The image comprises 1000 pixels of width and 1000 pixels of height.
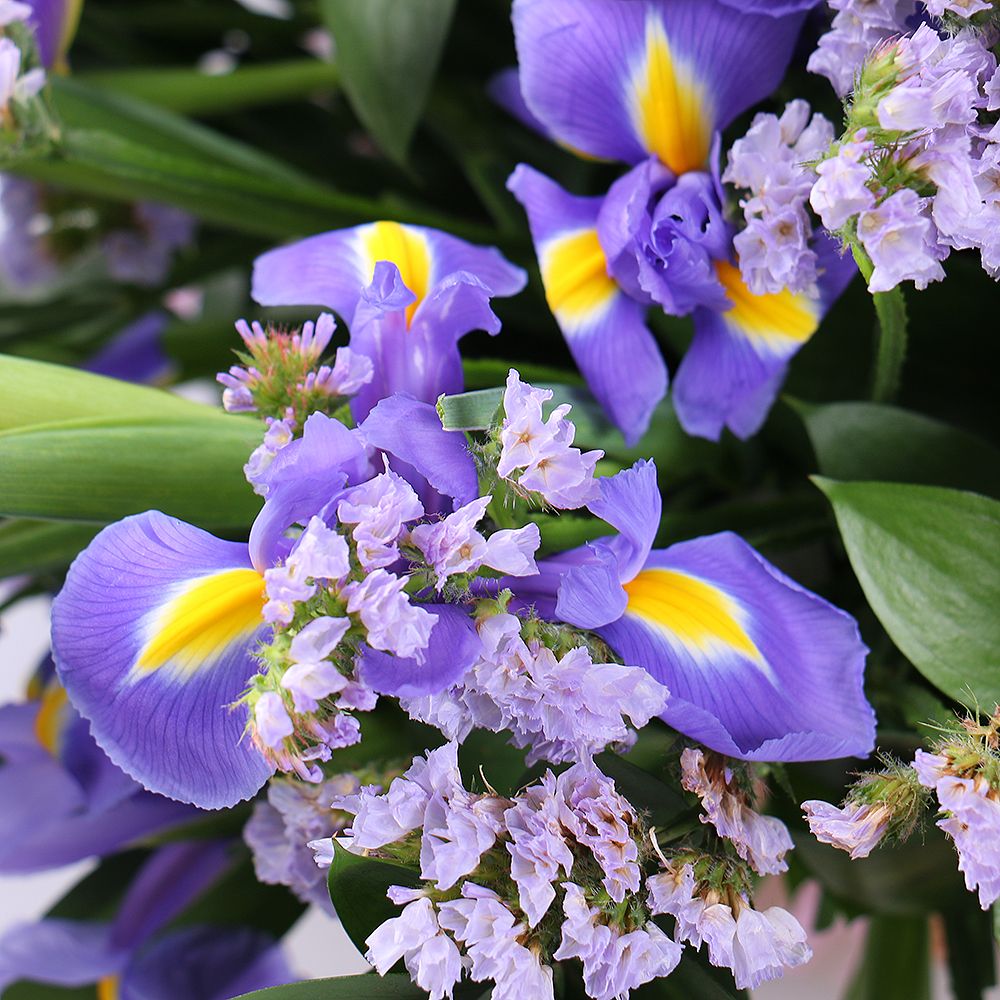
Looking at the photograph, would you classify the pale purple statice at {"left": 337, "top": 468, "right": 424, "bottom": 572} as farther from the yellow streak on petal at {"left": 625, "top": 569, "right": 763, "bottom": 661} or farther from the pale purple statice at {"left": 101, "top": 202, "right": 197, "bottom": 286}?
the pale purple statice at {"left": 101, "top": 202, "right": 197, "bottom": 286}

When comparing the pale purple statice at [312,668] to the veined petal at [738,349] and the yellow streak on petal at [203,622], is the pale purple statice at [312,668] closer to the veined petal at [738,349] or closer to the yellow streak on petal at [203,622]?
the yellow streak on petal at [203,622]

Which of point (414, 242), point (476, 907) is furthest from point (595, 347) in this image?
point (476, 907)

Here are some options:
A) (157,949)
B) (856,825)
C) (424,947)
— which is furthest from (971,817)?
(157,949)

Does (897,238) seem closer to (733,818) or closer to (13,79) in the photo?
(733,818)

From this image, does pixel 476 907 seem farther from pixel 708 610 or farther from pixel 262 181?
pixel 262 181

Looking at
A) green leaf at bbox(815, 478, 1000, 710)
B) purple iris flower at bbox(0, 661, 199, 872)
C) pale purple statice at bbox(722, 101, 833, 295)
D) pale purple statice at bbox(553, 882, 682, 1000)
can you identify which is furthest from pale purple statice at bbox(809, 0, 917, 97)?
purple iris flower at bbox(0, 661, 199, 872)

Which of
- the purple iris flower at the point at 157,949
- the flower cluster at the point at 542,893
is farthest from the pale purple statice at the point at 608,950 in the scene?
the purple iris flower at the point at 157,949
